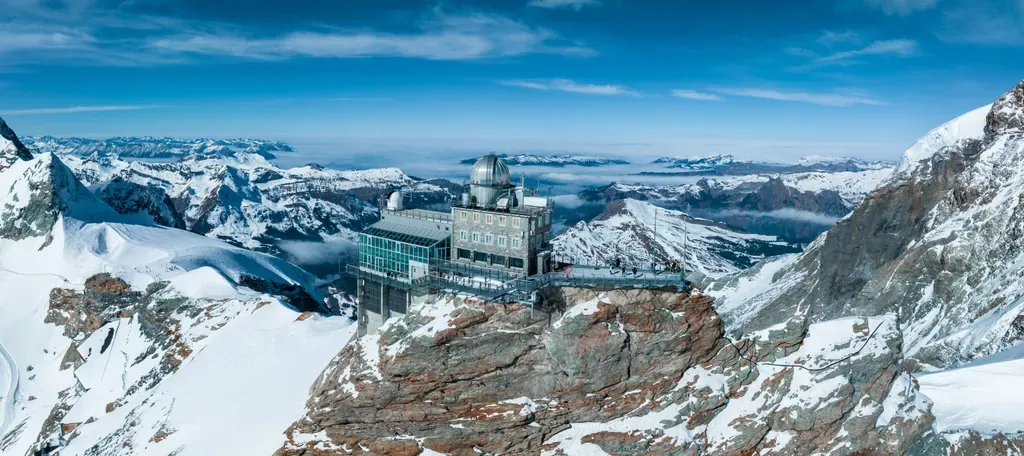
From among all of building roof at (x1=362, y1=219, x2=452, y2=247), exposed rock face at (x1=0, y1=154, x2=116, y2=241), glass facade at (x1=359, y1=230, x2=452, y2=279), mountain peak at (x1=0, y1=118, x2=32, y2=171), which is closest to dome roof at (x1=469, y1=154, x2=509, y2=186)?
building roof at (x1=362, y1=219, x2=452, y2=247)

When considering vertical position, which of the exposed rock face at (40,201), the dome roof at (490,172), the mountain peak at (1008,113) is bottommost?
the exposed rock face at (40,201)

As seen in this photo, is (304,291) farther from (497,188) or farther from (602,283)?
(602,283)

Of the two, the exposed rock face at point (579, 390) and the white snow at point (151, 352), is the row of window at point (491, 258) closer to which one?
the exposed rock face at point (579, 390)

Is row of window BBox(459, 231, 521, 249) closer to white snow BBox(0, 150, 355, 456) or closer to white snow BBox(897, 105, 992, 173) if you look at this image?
white snow BBox(0, 150, 355, 456)

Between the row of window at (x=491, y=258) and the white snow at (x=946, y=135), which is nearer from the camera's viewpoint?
the row of window at (x=491, y=258)

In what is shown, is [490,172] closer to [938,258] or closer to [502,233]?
[502,233]

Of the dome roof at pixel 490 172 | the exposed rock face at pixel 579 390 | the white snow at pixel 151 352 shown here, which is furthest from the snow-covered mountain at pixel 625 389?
the dome roof at pixel 490 172

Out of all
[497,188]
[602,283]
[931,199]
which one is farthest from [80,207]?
[931,199]
